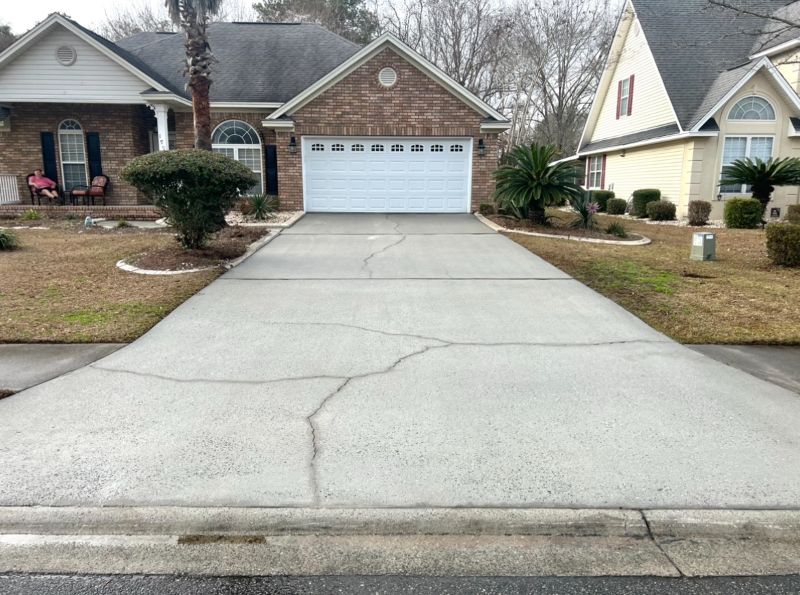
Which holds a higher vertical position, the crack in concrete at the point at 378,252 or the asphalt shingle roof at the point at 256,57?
the asphalt shingle roof at the point at 256,57

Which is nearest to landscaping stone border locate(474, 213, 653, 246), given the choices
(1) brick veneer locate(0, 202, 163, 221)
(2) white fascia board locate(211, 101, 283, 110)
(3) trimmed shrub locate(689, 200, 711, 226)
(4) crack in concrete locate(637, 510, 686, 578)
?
(3) trimmed shrub locate(689, 200, 711, 226)

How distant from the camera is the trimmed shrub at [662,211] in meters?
19.6

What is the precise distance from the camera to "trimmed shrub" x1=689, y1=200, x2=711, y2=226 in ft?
58.9

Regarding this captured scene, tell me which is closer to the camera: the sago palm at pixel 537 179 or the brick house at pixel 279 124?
the sago palm at pixel 537 179

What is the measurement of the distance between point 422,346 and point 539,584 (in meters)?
3.30

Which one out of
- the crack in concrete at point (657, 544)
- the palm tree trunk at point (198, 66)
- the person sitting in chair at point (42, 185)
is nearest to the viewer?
the crack in concrete at point (657, 544)

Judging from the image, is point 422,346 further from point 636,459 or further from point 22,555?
point 22,555

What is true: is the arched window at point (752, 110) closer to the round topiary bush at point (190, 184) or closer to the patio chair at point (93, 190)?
the round topiary bush at point (190, 184)

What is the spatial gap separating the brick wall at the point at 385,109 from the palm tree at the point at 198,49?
4.03 metres

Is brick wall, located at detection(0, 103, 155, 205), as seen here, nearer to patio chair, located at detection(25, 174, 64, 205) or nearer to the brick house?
the brick house

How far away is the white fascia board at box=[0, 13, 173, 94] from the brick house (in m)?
0.04

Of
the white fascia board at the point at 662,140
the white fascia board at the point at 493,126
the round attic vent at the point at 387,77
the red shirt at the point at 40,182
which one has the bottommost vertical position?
the red shirt at the point at 40,182

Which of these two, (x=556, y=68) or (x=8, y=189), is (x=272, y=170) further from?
(x=556, y=68)

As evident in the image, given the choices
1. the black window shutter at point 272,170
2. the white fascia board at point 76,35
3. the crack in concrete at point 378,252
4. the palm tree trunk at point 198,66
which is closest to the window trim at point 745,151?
the crack in concrete at point 378,252
